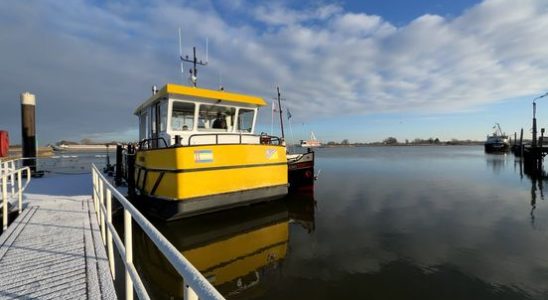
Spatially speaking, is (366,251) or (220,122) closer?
(366,251)

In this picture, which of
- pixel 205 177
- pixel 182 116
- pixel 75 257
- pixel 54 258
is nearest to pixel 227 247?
pixel 205 177

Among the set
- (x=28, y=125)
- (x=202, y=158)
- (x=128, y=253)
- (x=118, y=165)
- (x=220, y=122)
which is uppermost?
(x=28, y=125)

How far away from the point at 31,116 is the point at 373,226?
1424cm

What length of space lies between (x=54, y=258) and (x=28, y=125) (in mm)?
12371

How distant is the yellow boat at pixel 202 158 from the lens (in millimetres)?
7738

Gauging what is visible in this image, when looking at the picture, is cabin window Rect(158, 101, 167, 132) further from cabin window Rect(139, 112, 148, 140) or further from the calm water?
the calm water

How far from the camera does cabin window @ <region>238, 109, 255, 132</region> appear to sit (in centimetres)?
1062

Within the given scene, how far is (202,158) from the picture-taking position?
25.9ft

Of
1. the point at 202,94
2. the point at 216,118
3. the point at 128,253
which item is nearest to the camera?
the point at 128,253

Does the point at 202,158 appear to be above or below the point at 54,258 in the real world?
above

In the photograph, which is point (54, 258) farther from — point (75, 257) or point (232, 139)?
point (232, 139)

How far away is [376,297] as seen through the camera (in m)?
4.65

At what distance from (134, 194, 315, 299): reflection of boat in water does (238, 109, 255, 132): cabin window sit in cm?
262

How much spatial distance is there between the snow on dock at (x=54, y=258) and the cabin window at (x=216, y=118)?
4.16 metres
